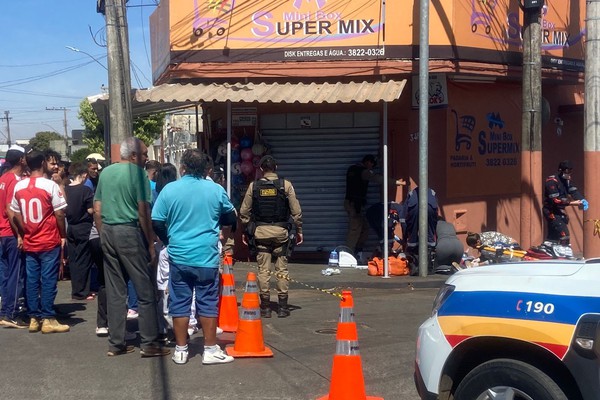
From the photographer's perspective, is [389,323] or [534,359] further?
[389,323]

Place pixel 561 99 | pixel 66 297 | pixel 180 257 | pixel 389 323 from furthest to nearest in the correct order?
pixel 561 99, pixel 66 297, pixel 389 323, pixel 180 257

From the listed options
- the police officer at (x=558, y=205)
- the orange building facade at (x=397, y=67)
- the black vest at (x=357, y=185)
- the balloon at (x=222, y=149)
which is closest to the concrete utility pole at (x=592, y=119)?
the police officer at (x=558, y=205)

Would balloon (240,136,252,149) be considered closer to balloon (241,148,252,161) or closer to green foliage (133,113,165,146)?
balloon (241,148,252,161)

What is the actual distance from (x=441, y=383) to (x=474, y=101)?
36.3 ft

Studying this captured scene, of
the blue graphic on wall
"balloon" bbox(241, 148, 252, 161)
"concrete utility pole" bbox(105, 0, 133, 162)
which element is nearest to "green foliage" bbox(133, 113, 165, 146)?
"balloon" bbox(241, 148, 252, 161)

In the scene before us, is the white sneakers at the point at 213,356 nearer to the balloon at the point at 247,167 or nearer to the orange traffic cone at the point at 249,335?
the orange traffic cone at the point at 249,335

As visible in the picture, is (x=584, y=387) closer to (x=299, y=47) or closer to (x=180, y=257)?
(x=180, y=257)

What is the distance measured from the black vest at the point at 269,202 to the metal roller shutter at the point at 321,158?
527 cm

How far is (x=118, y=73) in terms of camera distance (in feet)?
43.6

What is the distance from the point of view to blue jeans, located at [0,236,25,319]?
937 centimetres

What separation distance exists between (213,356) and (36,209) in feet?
9.05

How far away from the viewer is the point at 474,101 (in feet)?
50.5

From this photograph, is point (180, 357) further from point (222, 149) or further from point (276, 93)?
point (222, 149)

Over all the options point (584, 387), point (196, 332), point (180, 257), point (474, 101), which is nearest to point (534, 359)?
point (584, 387)
